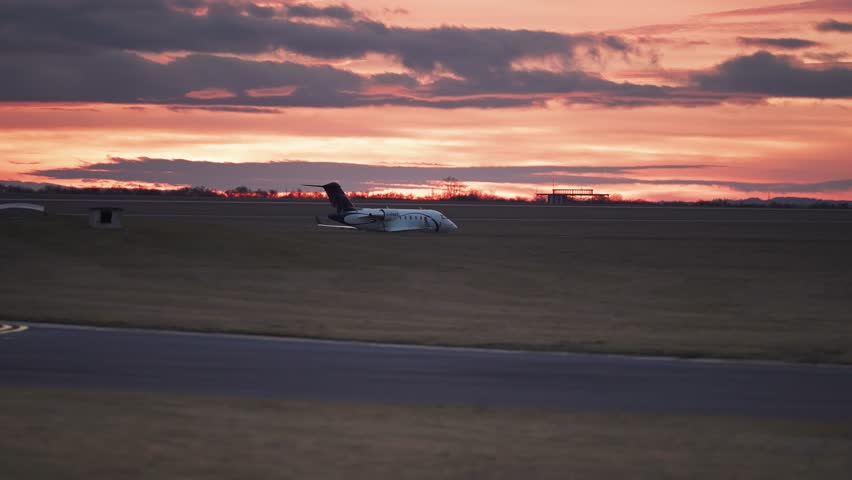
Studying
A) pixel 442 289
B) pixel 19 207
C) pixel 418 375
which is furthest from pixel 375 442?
pixel 19 207

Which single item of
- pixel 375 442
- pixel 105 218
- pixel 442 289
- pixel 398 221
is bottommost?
pixel 442 289

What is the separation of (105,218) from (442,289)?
61.4 ft

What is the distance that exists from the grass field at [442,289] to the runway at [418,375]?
212 centimetres

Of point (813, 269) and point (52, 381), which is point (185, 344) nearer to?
point (52, 381)

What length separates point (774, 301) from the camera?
34500 millimetres

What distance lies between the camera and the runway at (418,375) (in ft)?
49.3

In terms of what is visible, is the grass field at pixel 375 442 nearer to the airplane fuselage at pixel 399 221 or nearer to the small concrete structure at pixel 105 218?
the small concrete structure at pixel 105 218

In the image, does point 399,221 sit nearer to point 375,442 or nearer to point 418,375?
point 418,375

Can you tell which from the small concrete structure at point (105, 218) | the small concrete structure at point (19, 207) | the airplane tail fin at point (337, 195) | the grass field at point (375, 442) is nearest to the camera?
the grass field at point (375, 442)

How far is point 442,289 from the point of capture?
36750 millimetres

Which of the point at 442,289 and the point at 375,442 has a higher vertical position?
the point at 375,442

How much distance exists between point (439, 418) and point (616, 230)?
69848mm

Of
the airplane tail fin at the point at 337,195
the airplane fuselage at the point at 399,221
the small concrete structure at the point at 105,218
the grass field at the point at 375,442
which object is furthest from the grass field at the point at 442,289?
the airplane tail fin at the point at 337,195

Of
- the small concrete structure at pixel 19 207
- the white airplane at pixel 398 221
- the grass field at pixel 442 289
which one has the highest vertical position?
the small concrete structure at pixel 19 207
